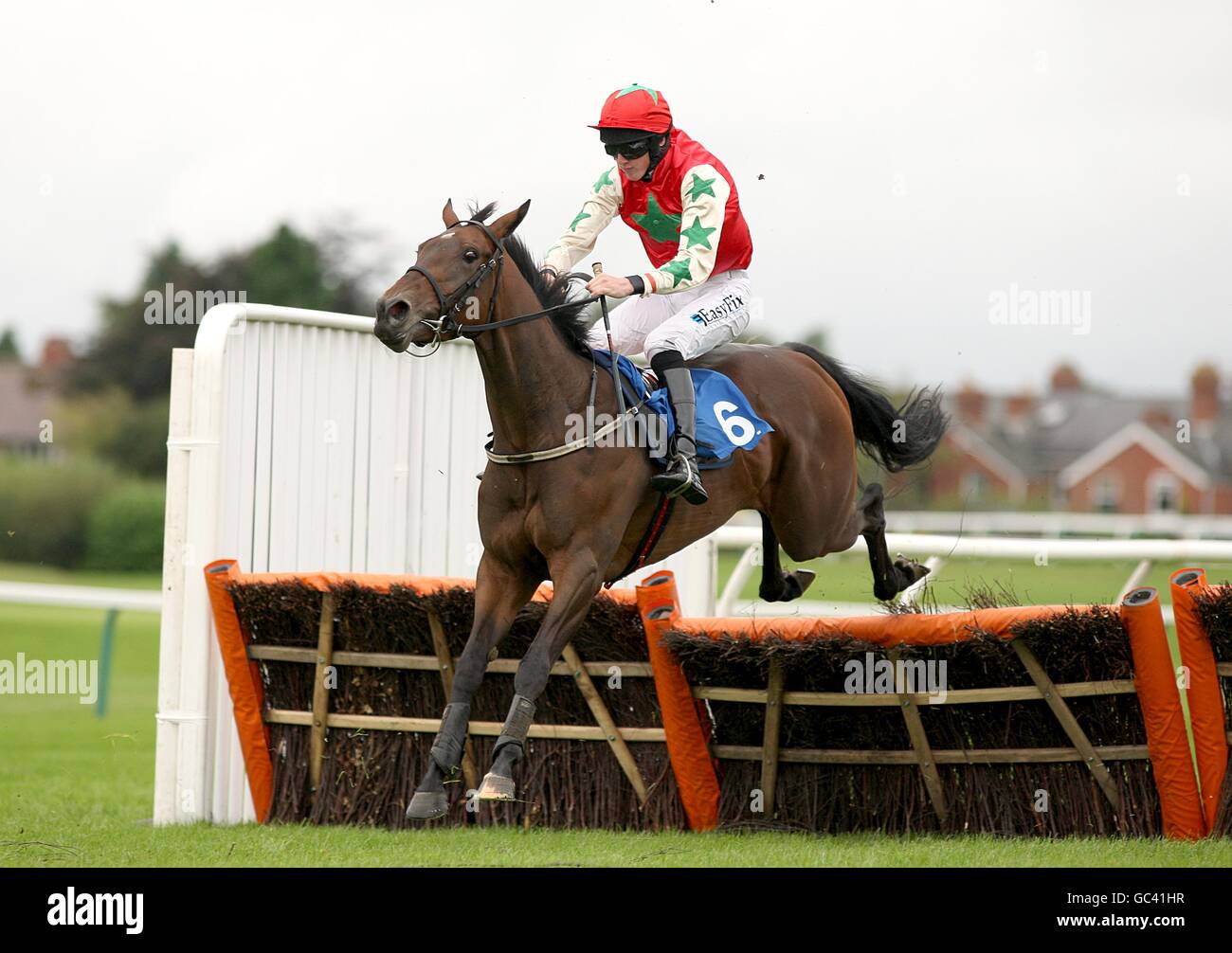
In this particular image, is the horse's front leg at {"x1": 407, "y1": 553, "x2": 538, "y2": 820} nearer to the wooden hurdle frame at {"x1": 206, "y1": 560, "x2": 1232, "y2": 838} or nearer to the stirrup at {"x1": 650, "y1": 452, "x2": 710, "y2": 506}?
the stirrup at {"x1": 650, "y1": 452, "x2": 710, "y2": 506}

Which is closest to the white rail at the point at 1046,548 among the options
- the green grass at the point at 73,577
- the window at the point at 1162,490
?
the green grass at the point at 73,577

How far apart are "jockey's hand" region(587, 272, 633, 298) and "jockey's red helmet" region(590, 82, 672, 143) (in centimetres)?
60

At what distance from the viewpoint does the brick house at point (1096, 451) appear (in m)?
58.6

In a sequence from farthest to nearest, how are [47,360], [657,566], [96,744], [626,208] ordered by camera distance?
1. [47,360]
2. [96,744]
3. [657,566]
4. [626,208]

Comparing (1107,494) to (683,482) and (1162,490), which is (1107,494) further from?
(683,482)

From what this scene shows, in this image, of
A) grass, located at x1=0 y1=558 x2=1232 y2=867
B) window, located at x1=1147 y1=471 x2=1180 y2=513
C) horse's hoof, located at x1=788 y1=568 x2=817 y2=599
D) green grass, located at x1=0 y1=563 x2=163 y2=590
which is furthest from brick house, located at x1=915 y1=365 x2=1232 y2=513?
grass, located at x1=0 y1=558 x2=1232 y2=867

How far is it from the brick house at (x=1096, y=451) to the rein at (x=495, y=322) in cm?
4743

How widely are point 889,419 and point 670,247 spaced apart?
1.63 meters

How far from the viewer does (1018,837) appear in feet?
18.1

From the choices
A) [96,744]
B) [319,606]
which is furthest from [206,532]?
[96,744]

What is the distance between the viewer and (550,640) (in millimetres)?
5078

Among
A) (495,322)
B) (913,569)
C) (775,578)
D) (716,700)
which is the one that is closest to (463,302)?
(495,322)
